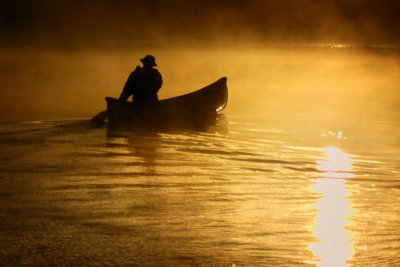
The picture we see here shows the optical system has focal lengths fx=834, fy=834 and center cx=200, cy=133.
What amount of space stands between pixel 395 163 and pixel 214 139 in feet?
11.6

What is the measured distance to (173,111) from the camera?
16141mm

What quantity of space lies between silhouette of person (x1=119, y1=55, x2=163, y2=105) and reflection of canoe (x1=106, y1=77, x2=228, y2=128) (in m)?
0.28

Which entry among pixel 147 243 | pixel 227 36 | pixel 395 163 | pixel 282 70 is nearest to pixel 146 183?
pixel 147 243

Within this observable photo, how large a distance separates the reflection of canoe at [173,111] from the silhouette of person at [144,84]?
28 cm

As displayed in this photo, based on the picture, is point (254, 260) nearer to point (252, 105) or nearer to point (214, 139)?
point (214, 139)

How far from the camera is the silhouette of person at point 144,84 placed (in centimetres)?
1570

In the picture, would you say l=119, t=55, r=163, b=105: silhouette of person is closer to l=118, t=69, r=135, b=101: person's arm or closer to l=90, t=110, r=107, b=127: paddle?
l=118, t=69, r=135, b=101: person's arm

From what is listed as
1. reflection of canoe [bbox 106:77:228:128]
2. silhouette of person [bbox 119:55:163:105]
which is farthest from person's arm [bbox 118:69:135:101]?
reflection of canoe [bbox 106:77:228:128]

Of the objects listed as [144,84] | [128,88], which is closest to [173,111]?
[144,84]

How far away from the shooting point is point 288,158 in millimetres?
12492

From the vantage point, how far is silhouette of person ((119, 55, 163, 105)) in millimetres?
15695

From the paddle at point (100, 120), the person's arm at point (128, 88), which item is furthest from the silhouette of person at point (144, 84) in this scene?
the paddle at point (100, 120)

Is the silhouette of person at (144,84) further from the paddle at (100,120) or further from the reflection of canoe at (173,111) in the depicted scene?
the paddle at (100,120)

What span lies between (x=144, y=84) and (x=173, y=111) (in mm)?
829
